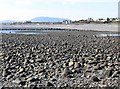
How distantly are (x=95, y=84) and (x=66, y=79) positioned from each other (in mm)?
1287

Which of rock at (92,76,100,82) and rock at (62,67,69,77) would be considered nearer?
rock at (92,76,100,82)

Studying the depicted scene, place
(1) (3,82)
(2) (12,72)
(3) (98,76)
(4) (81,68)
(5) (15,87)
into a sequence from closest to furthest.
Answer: (5) (15,87) < (1) (3,82) < (3) (98,76) < (2) (12,72) < (4) (81,68)

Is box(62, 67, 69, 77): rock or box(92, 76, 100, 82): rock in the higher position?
box(62, 67, 69, 77): rock

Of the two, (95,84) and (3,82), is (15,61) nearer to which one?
(3,82)

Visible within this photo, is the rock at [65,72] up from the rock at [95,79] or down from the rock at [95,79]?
up

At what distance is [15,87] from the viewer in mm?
9922

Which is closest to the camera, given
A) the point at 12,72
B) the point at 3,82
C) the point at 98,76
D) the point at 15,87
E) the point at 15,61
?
the point at 15,87

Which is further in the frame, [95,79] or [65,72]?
[65,72]

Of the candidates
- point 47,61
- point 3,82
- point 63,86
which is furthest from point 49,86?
point 47,61

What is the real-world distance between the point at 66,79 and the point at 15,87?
202 cm

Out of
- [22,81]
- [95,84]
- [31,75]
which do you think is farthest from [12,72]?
[95,84]

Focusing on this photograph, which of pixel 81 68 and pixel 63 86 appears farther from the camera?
pixel 81 68

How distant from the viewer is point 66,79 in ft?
36.3

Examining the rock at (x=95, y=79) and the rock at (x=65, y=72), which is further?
the rock at (x=65, y=72)
